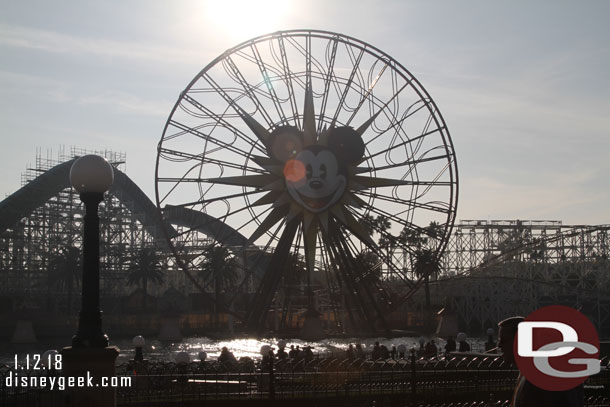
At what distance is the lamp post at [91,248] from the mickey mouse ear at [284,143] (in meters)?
24.1

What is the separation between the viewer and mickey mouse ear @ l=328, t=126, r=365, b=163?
39.2m

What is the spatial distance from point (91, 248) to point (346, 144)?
25.5 metres

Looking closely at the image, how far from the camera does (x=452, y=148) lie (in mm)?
40938

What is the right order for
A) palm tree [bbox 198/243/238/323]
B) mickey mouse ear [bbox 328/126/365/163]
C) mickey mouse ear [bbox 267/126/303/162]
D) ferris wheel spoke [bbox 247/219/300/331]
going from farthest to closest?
palm tree [bbox 198/243/238/323] → ferris wheel spoke [bbox 247/219/300/331] → mickey mouse ear [bbox 328/126/365/163] → mickey mouse ear [bbox 267/126/303/162]

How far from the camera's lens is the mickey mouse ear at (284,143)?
3881 centimetres

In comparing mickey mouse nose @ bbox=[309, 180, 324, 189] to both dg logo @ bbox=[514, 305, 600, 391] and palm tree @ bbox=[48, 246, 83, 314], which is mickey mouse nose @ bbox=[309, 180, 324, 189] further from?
palm tree @ bbox=[48, 246, 83, 314]

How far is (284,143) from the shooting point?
38969 mm

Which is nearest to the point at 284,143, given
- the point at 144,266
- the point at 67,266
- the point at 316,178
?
the point at 316,178

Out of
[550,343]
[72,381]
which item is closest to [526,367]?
[550,343]

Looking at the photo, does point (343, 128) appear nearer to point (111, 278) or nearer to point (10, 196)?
point (10, 196)

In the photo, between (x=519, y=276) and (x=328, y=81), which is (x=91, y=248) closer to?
(x=328, y=81)

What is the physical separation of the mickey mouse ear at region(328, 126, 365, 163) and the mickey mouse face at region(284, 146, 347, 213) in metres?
0.40

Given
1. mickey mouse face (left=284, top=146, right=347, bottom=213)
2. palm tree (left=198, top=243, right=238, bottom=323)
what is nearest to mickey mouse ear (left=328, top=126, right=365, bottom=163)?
mickey mouse face (left=284, top=146, right=347, bottom=213)

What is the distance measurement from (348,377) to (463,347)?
16.1 metres
